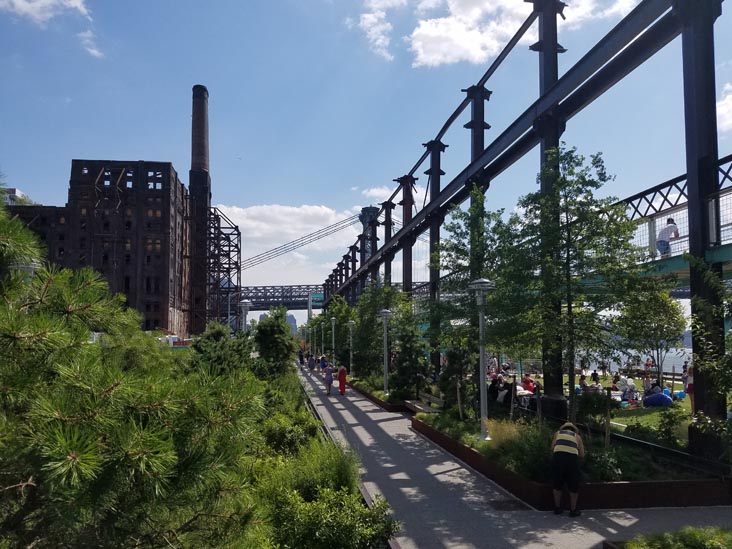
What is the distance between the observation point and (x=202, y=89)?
257 ft

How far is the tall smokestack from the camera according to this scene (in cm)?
7706

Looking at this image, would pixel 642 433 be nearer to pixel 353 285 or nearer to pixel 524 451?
pixel 524 451

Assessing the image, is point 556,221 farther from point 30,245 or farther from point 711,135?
point 30,245

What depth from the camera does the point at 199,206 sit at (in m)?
76.7

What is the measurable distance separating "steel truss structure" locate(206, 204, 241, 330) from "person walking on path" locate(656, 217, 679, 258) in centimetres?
6487

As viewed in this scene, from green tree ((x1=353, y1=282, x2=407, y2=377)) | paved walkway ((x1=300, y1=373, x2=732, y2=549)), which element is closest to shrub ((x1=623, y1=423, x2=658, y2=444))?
paved walkway ((x1=300, y1=373, x2=732, y2=549))

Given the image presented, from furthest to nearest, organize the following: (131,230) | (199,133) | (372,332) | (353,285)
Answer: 1. (199,133)
2. (353,285)
3. (131,230)
4. (372,332)

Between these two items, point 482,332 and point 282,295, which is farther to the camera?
point 282,295

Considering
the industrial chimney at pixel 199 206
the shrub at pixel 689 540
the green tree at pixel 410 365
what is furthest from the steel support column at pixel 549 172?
the industrial chimney at pixel 199 206

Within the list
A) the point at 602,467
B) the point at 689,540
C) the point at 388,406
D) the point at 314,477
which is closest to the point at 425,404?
the point at 388,406

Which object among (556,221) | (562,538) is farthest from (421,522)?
(556,221)

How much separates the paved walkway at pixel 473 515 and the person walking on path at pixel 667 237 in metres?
5.82

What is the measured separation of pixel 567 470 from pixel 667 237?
6.77m

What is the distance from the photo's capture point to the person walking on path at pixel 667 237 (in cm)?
1218
